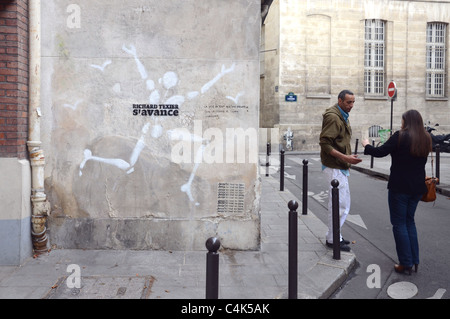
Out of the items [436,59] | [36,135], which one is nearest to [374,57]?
[436,59]

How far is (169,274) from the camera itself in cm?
458

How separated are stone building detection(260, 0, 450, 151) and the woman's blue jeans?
20.1 metres

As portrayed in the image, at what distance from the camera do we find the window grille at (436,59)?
26.7 m

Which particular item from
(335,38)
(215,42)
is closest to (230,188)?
(215,42)

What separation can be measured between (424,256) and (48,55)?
5.44 metres

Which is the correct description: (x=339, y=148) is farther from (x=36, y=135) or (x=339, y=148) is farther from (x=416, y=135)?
(x=36, y=135)

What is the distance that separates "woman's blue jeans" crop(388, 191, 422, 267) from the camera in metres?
4.82

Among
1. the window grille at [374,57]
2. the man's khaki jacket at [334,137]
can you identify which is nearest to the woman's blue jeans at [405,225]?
the man's khaki jacket at [334,137]

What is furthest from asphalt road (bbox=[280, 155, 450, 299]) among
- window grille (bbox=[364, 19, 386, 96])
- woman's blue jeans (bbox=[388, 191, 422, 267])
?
window grille (bbox=[364, 19, 386, 96])

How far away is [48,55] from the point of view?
527cm

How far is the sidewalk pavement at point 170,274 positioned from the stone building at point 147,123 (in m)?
0.29

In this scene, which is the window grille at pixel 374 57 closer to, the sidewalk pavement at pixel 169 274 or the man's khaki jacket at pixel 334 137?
the man's khaki jacket at pixel 334 137

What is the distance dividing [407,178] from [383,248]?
161cm
